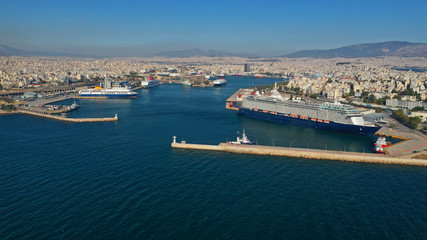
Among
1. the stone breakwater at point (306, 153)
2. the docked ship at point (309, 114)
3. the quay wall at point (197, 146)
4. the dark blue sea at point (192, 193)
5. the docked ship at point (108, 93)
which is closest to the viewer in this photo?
the dark blue sea at point (192, 193)

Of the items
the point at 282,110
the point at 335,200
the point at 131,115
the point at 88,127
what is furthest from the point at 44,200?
the point at 282,110

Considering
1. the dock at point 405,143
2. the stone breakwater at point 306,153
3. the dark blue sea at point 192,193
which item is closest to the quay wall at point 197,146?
the stone breakwater at point 306,153

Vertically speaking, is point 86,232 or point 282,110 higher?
point 282,110

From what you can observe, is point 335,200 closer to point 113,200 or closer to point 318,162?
point 318,162

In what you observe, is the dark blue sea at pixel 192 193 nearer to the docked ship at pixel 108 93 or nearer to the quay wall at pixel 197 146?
the quay wall at pixel 197 146

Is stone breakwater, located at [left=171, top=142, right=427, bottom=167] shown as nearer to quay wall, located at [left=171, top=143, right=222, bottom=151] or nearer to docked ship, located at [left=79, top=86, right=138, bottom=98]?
quay wall, located at [left=171, top=143, right=222, bottom=151]

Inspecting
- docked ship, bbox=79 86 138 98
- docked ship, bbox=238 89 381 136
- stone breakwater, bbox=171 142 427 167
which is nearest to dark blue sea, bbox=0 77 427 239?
stone breakwater, bbox=171 142 427 167

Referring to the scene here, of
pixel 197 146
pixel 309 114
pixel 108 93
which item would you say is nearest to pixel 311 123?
pixel 309 114
